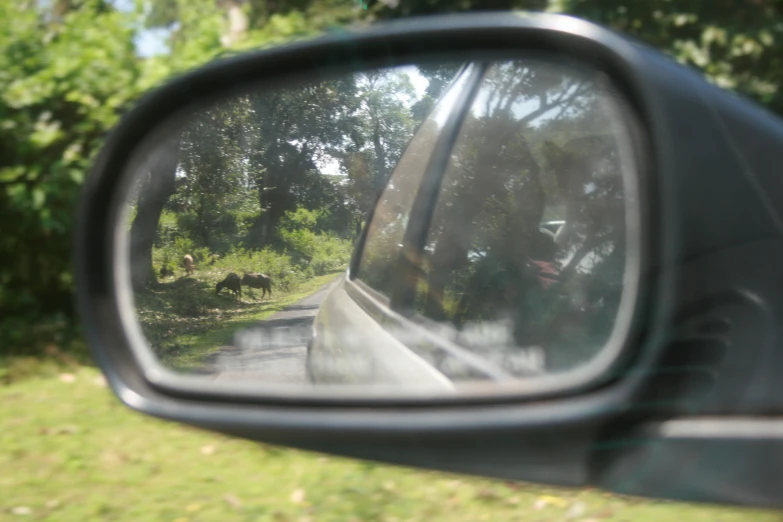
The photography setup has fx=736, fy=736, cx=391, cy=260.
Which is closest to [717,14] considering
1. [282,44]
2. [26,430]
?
[282,44]

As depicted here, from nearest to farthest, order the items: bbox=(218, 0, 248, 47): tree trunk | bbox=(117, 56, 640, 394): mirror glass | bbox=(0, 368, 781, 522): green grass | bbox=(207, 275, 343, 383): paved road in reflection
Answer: bbox=(117, 56, 640, 394): mirror glass < bbox=(207, 275, 343, 383): paved road in reflection < bbox=(0, 368, 781, 522): green grass < bbox=(218, 0, 248, 47): tree trunk

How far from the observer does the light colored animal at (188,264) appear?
2.01m

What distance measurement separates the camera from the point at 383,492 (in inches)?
151

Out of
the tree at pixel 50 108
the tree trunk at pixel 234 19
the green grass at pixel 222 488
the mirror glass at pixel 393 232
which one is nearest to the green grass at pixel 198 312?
the mirror glass at pixel 393 232

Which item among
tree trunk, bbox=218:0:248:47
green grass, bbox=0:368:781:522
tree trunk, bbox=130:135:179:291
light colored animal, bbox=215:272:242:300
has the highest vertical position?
tree trunk, bbox=218:0:248:47

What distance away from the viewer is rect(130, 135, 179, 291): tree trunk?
6.91ft

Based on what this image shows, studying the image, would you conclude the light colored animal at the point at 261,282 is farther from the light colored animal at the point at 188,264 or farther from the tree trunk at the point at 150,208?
the tree trunk at the point at 150,208

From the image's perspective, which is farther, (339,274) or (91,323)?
(91,323)

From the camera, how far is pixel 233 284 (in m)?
1.88

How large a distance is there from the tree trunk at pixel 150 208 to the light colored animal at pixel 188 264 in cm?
13

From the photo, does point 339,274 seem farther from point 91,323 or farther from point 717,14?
point 717,14

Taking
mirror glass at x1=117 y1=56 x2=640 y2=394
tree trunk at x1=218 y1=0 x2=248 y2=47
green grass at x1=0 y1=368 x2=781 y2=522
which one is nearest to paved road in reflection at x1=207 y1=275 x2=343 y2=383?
mirror glass at x1=117 y1=56 x2=640 y2=394

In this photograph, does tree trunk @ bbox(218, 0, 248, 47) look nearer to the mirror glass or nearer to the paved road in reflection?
the mirror glass

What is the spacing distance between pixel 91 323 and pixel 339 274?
708mm
